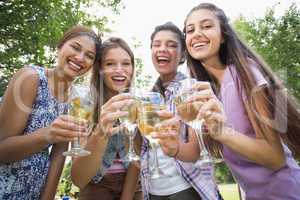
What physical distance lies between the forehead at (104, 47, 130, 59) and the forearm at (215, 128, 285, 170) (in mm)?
1679

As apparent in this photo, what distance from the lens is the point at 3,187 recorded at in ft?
8.45

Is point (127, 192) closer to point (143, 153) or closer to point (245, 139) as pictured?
point (143, 153)

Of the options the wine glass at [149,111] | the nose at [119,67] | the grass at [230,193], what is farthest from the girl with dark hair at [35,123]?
the grass at [230,193]

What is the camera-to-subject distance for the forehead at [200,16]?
271cm

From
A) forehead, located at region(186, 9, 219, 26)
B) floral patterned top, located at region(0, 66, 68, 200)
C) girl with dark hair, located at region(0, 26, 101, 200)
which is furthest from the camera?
forehead, located at region(186, 9, 219, 26)

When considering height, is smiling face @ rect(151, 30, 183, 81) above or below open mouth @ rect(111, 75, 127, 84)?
above

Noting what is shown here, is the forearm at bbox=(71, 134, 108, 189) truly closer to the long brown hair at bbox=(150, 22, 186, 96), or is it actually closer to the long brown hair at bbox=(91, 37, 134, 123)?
the long brown hair at bbox=(91, 37, 134, 123)

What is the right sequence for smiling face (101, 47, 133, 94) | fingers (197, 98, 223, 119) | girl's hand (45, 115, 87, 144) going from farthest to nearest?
smiling face (101, 47, 133, 94) → girl's hand (45, 115, 87, 144) → fingers (197, 98, 223, 119)

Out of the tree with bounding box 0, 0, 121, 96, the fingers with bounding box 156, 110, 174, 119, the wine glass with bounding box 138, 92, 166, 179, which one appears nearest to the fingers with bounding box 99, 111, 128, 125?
the wine glass with bounding box 138, 92, 166, 179

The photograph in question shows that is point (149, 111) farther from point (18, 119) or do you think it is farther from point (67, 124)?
point (18, 119)

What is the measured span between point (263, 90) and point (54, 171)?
1.81 meters

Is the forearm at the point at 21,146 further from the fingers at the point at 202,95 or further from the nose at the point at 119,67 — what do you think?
the nose at the point at 119,67

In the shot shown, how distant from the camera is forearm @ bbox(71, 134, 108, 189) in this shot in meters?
2.28

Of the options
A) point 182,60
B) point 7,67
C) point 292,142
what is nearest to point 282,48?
point 7,67
